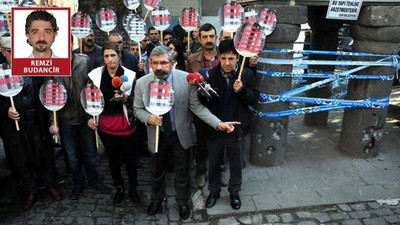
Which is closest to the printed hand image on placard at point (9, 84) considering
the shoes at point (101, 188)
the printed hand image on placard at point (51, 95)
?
the printed hand image on placard at point (51, 95)

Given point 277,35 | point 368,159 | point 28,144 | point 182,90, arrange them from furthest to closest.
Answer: point 368,159 → point 277,35 → point 28,144 → point 182,90

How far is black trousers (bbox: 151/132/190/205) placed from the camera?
11.8 feet

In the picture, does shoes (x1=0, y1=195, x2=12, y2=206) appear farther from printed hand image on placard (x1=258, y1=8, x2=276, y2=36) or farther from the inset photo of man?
printed hand image on placard (x1=258, y1=8, x2=276, y2=36)

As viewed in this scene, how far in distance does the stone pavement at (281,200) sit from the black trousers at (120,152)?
14.4 inches

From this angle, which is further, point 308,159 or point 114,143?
point 308,159

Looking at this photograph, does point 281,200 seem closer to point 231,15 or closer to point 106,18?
point 231,15

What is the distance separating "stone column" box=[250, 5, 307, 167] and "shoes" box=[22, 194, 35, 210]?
118 inches

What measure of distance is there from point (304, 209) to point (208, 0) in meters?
9.95

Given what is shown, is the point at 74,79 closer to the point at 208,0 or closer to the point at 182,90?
the point at 182,90

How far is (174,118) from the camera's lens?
352 cm

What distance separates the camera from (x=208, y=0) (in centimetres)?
1229

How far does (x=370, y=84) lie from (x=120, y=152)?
12.0 ft

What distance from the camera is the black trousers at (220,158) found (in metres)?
3.74

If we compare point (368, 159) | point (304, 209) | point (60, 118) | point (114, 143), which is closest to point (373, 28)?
point (368, 159)
